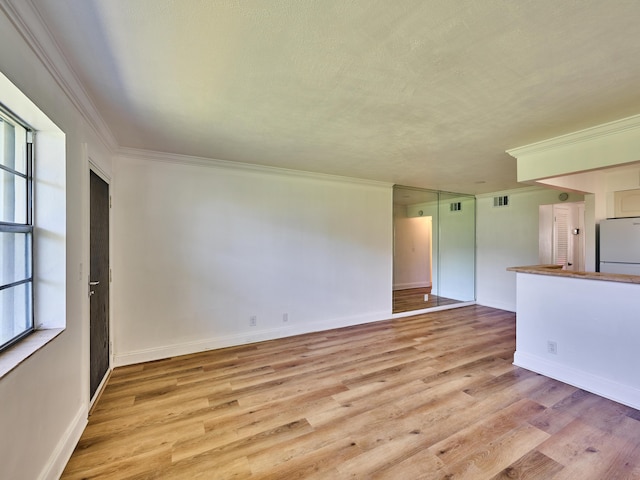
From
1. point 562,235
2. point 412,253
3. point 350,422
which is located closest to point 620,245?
point 562,235

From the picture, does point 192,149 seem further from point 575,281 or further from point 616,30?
point 575,281

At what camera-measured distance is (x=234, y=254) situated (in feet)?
12.6

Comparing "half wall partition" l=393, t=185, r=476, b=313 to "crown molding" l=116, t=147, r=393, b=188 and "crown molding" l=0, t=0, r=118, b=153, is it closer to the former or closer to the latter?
"crown molding" l=116, t=147, r=393, b=188

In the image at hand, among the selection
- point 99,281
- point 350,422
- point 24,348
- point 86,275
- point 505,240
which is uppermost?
point 505,240

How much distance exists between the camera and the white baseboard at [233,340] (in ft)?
10.8

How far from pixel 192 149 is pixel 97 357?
228 centimetres

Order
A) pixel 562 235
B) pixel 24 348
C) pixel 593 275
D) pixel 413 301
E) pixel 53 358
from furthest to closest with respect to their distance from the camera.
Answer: pixel 413 301
pixel 562 235
pixel 593 275
pixel 53 358
pixel 24 348

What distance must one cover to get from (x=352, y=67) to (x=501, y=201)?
5.41m

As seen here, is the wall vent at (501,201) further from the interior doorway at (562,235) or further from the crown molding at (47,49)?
the crown molding at (47,49)

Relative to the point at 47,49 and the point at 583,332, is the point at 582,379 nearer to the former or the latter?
the point at 583,332

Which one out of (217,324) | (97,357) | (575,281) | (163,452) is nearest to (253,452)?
(163,452)

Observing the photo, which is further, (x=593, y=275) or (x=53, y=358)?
(x=593, y=275)

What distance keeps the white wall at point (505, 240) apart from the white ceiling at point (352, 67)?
117 inches

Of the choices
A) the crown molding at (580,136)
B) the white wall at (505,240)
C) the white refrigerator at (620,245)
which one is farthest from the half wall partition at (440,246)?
the white refrigerator at (620,245)
